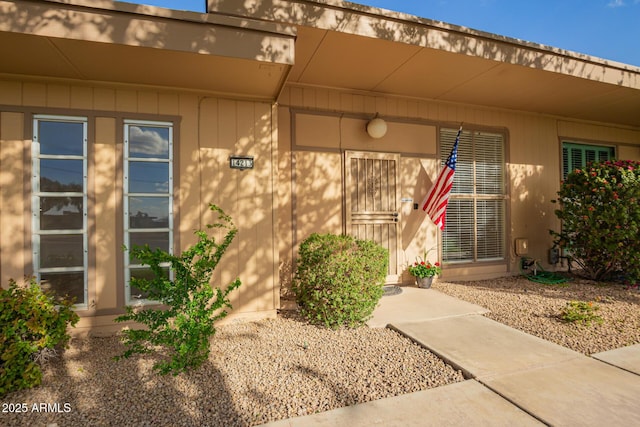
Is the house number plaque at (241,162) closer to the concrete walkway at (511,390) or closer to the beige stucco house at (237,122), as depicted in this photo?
the beige stucco house at (237,122)

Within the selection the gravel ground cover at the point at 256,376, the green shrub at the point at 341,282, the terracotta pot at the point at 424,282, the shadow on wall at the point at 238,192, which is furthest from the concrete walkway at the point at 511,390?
the shadow on wall at the point at 238,192

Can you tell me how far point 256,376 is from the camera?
2.21 m

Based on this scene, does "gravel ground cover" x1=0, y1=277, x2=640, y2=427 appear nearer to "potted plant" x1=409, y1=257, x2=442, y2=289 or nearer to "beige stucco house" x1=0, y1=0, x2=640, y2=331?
"beige stucco house" x1=0, y1=0, x2=640, y2=331

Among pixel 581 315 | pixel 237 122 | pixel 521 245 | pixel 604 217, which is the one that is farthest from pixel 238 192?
pixel 604 217

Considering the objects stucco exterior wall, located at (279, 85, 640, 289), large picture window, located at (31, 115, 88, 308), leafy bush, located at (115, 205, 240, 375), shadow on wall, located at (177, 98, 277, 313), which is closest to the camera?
leafy bush, located at (115, 205, 240, 375)

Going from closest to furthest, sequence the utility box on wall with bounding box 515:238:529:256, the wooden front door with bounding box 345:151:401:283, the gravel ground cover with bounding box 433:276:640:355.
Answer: the gravel ground cover with bounding box 433:276:640:355, the wooden front door with bounding box 345:151:401:283, the utility box on wall with bounding box 515:238:529:256

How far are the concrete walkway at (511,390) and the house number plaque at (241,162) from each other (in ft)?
7.51

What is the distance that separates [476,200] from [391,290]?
2.19 meters

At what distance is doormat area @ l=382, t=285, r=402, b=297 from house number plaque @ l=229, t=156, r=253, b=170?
2.43 meters

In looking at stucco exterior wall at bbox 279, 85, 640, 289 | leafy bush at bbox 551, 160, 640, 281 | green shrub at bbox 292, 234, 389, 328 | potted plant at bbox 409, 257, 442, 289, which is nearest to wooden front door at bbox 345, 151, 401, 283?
stucco exterior wall at bbox 279, 85, 640, 289

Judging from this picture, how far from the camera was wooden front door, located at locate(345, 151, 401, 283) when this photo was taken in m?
4.36

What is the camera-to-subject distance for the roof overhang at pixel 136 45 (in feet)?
7.36

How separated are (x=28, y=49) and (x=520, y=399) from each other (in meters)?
4.33

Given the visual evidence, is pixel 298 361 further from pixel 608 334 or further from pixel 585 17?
pixel 585 17
